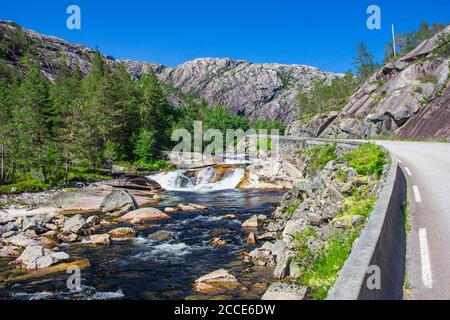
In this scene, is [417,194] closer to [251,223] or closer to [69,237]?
[251,223]

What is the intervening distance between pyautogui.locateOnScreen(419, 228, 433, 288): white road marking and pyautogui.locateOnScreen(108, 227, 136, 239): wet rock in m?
17.6

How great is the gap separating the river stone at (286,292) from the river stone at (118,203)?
2169cm

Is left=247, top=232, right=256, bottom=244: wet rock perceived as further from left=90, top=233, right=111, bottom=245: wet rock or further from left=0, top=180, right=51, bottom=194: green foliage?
left=0, top=180, right=51, bottom=194: green foliage

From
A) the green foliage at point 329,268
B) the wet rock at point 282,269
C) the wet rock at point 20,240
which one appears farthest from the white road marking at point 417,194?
the wet rock at point 20,240

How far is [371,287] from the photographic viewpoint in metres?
5.87

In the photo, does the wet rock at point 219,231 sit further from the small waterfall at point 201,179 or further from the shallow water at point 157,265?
the small waterfall at point 201,179

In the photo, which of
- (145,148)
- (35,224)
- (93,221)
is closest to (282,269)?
(93,221)

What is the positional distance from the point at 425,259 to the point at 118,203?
2733 cm

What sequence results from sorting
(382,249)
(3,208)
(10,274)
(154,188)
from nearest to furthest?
(382,249)
(10,274)
(3,208)
(154,188)

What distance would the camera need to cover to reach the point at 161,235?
75.3 feet

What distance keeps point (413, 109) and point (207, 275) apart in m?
57.8

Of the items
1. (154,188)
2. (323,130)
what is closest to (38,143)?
(154,188)

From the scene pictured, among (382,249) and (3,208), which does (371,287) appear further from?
(3,208)
